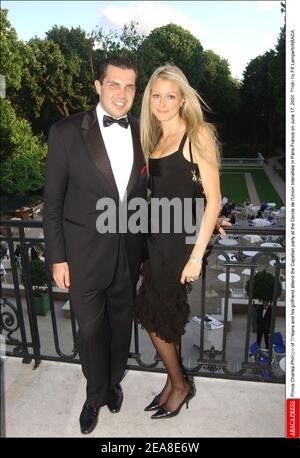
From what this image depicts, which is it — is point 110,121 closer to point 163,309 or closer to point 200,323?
point 163,309

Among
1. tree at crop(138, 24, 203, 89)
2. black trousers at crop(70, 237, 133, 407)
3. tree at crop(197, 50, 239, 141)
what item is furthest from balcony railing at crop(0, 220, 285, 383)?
tree at crop(197, 50, 239, 141)

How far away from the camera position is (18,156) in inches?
648

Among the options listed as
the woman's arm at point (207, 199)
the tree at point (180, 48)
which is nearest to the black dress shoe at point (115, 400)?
the woman's arm at point (207, 199)

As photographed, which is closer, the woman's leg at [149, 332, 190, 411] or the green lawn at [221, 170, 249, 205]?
the woman's leg at [149, 332, 190, 411]

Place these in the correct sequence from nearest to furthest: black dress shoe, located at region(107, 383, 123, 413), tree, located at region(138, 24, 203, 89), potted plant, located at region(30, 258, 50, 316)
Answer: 1. black dress shoe, located at region(107, 383, 123, 413)
2. potted plant, located at region(30, 258, 50, 316)
3. tree, located at region(138, 24, 203, 89)

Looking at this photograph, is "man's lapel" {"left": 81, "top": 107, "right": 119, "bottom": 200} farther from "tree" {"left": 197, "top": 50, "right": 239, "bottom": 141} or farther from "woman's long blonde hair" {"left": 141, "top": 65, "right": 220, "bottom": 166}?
"tree" {"left": 197, "top": 50, "right": 239, "bottom": 141}

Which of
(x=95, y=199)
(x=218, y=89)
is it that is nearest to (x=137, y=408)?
(x=95, y=199)

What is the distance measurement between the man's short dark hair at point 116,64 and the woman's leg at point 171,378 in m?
1.55

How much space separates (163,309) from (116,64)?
1393mm

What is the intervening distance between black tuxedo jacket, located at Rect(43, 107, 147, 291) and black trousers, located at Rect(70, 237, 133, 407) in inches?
2.8

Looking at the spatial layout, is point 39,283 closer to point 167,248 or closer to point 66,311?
point 66,311

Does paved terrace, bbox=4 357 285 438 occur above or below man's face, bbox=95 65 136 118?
below

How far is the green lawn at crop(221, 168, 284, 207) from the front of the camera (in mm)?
23922
